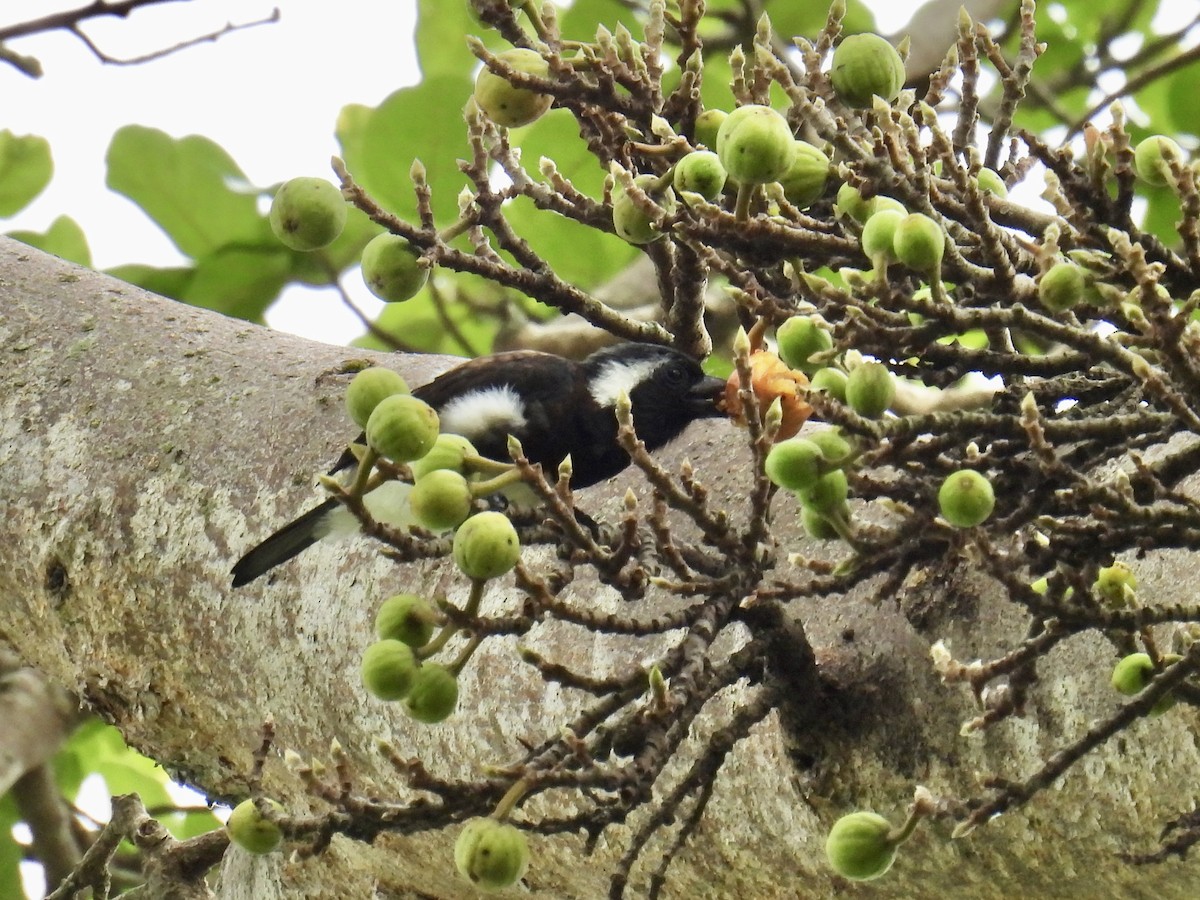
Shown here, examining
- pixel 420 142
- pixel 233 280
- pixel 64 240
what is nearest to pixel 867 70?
pixel 420 142

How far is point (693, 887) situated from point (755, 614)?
47cm

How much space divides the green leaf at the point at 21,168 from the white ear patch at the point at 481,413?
5.30ft

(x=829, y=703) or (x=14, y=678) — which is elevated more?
(x=829, y=703)

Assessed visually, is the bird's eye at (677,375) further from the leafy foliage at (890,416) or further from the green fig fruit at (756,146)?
the green fig fruit at (756,146)

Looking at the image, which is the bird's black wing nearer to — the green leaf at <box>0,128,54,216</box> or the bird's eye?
the bird's eye

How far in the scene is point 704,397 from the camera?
2492 mm

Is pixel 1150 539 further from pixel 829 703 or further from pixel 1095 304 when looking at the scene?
pixel 829 703

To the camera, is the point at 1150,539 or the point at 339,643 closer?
the point at 1150,539

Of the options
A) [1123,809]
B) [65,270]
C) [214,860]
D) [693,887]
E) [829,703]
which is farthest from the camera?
[65,270]

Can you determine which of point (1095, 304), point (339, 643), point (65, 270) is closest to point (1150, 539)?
point (1095, 304)

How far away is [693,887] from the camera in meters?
1.55

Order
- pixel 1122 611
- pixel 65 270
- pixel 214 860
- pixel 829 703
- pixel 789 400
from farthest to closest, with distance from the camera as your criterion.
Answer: pixel 65 270 → pixel 214 860 → pixel 789 400 → pixel 829 703 → pixel 1122 611

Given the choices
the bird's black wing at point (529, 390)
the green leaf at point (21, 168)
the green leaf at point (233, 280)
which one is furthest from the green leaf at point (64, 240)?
the bird's black wing at point (529, 390)

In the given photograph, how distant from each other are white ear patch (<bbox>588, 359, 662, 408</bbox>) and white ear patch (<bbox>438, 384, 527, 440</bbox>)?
9.7 inches
